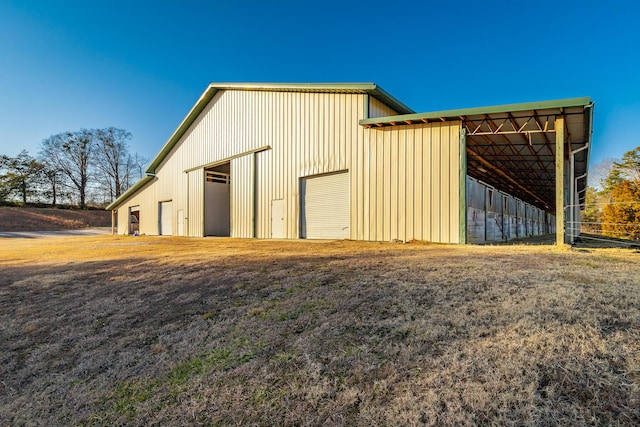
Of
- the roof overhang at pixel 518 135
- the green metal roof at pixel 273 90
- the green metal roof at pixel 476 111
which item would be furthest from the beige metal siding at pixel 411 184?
the green metal roof at pixel 273 90

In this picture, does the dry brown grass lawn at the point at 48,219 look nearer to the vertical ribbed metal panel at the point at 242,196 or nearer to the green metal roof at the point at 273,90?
the green metal roof at the point at 273,90

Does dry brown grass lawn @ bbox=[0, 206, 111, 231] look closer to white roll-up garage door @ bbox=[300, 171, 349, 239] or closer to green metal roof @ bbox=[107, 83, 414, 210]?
green metal roof @ bbox=[107, 83, 414, 210]

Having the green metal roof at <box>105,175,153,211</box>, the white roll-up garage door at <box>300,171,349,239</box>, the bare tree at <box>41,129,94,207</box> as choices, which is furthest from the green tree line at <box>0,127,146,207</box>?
the white roll-up garage door at <box>300,171,349,239</box>

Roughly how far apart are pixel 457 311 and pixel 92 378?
3.45 m

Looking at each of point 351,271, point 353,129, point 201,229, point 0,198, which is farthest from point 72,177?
point 351,271

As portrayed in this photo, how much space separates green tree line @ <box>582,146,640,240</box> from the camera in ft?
65.1

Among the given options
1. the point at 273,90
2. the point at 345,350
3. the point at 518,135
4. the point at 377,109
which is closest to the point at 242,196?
the point at 273,90

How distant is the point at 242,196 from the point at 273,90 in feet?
18.2

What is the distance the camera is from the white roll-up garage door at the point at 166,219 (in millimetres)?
21938

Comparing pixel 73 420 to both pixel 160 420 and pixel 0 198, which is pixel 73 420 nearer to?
pixel 160 420

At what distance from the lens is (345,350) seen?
8.20 feet

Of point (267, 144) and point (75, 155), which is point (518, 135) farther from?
point (75, 155)

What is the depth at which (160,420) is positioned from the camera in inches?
80.7

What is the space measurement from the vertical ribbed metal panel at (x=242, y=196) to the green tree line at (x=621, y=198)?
1377cm
